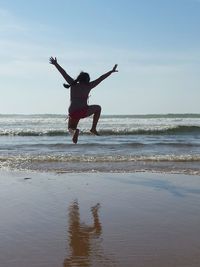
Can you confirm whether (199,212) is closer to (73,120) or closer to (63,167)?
(73,120)

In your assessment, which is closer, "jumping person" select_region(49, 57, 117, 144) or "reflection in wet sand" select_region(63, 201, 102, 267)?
"reflection in wet sand" select_region(63, 201, 102, 267)

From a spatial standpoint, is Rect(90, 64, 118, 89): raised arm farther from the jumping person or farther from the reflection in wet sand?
the reflection in wet sand

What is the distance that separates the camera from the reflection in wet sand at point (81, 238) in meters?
4.25

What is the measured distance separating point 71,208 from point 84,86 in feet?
9.97

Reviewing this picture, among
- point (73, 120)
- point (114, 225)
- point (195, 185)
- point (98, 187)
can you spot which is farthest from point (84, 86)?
point (114, 225)

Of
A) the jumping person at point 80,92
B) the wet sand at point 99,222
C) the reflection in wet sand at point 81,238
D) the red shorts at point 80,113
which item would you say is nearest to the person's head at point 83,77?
the jumping person at point 80,92

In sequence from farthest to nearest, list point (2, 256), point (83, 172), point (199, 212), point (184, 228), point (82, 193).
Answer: point (83, 172), point (82, 193), point (199, 212), point (184, 228), point (2, 256)

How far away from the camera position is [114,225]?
5.45 meters

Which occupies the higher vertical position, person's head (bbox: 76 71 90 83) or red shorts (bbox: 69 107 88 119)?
person's head (bbox: 76 71 90 83)

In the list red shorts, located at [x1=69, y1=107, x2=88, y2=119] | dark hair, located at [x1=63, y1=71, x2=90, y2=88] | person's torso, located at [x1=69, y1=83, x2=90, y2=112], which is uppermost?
dark hair, located at [x1=63, y1=71, x2=90, y2=88]

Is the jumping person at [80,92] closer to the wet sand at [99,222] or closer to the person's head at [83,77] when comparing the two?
the person's head at [83,77]

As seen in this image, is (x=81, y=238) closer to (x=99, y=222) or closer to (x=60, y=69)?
(x=99, y=222)

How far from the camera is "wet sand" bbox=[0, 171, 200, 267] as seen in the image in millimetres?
4312

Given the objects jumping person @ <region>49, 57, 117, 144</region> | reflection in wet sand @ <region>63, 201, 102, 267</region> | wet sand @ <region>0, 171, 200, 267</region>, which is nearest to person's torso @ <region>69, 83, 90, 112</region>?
jumping person @ <region>49, 57, 117, 144</region>
